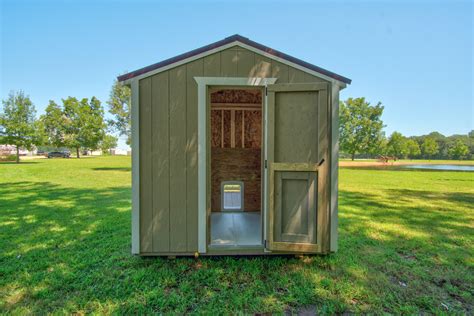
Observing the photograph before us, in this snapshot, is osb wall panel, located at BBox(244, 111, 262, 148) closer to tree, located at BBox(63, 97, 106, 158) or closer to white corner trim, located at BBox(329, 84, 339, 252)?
white corner trim, located at BBox(329, 84, 339, 252)

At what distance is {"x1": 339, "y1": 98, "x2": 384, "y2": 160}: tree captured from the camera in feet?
101

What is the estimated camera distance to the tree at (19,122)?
22109mm

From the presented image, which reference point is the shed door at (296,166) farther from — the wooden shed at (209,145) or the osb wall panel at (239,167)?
the osb wall panel at (239,167)

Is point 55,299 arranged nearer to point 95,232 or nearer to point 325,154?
point 95,232

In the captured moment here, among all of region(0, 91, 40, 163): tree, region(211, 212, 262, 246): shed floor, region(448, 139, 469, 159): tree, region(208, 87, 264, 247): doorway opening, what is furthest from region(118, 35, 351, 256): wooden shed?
region(448, 139, 469, 159): tree

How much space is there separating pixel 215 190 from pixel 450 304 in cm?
426

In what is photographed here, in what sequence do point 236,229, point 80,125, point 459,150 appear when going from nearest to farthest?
point 236,229, point 80,125, point 459,150

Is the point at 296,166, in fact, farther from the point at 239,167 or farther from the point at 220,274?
the point at 239,167

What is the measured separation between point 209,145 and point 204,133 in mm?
179

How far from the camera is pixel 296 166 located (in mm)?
2854

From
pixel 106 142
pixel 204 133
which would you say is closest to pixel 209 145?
pixel 204 133

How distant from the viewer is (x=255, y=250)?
307cm

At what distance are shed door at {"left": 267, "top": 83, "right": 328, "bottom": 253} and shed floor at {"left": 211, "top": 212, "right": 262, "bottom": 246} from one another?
0.58 metres

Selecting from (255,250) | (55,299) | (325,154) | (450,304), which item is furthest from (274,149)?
(55,299)
